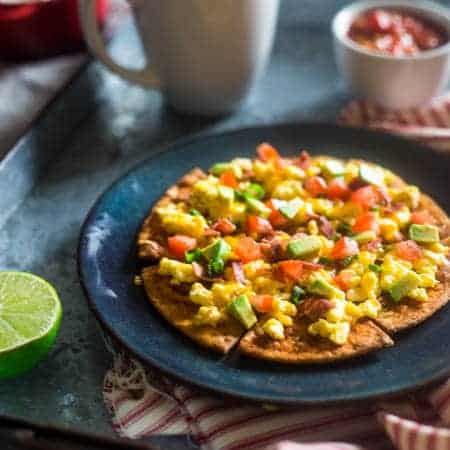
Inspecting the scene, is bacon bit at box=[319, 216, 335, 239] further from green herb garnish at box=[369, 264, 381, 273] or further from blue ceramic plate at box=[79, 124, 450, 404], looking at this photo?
blue ceramic plate at box=[79, 124, 450, 404]

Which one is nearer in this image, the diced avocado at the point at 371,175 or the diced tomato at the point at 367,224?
the diced tomato at the point at 367,224

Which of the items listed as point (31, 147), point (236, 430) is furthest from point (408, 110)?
point (236, 430)

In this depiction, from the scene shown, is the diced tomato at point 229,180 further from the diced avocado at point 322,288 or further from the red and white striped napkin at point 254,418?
the red and white striped napkin at point 254,418

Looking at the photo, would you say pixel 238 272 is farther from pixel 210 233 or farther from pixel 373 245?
pixel 373 245

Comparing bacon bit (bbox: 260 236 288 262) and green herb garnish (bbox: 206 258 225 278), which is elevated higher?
green herb garnish (bbox: 206 258 225 278)

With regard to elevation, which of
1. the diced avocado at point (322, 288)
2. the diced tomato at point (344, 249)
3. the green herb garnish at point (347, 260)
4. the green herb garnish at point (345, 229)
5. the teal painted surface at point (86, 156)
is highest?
the diced avocado at point (322, 288)

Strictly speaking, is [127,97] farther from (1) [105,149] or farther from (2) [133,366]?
(2) [133,366]

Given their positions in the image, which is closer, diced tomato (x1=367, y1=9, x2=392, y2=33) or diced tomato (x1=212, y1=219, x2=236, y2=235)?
diced tomato (x1=212, y1=219, x2=236, y2=235)

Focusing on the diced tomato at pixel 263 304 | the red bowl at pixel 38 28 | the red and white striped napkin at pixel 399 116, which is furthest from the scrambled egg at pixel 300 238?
the red bowl at pixel 38 28

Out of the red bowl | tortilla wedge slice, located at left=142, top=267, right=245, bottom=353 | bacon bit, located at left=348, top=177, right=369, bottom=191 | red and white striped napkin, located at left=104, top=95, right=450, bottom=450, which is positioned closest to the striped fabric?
red and white striped napkin, located at left=104, top=95, right=450, bottom=450
